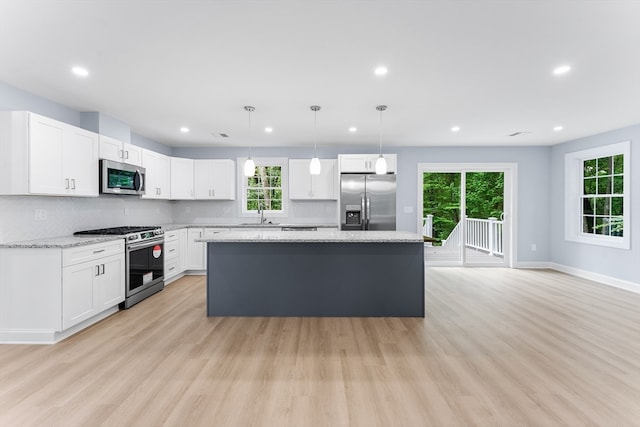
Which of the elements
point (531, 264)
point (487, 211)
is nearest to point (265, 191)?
point (487, 211)

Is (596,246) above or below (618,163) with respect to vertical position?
below

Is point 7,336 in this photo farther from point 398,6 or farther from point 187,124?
point 398,6

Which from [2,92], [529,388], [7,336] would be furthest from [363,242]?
[2,92]

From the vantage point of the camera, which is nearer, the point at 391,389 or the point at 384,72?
the point at 391,389

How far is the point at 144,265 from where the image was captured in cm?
428

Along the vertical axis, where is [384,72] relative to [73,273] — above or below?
above

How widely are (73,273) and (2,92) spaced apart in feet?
6.43

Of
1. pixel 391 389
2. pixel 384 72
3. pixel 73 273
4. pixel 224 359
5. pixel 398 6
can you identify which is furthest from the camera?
pixel 73 273

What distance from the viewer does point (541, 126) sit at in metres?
4.79

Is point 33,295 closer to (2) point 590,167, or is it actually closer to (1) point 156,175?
(1) point 156,175

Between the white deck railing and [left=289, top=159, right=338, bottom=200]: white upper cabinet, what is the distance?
2.47m

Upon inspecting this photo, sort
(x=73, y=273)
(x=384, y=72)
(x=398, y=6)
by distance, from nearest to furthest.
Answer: (x=398, y=6)
(x=384, y=72)
(x=73, y=273)

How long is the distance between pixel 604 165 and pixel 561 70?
3707mm

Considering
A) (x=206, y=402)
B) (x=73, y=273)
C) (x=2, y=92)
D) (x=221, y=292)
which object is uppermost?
(x=2, y=92)
